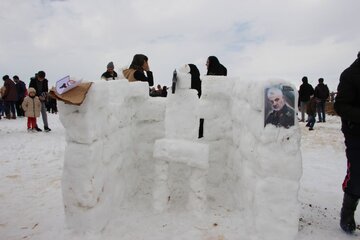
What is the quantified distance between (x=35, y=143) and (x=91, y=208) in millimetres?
5255

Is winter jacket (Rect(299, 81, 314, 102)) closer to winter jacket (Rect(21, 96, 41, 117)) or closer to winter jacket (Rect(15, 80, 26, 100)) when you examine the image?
winter jacket (Rect(21, 96, 41, 117))

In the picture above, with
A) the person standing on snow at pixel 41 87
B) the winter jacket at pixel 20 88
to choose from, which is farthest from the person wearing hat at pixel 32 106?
the winter jacket at pixel 20 88

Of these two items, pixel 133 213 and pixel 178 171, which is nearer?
pixel 133 213

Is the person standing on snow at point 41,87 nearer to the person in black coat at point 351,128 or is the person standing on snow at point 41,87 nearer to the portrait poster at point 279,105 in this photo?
the portrait poster at point 279,105

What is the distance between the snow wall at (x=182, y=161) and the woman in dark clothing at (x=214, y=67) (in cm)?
100

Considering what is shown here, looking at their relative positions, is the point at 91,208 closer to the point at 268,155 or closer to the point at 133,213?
the point at 133,213

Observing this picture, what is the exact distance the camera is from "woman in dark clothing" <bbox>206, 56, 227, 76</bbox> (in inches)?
195

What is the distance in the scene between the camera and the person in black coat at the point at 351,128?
3.17 meters

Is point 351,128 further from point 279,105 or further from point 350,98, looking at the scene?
point 279,105

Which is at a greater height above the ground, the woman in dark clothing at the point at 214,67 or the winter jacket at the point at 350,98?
the woman in dark clothing at the point at 214,67

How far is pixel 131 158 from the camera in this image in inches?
161

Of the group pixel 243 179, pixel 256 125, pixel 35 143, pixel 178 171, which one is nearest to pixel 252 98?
pixel 256 125

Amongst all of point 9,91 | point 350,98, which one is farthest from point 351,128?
point 9,91

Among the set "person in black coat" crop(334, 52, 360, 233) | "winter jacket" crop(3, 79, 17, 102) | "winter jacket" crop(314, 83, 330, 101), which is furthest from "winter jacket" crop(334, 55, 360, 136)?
"winter jacket" crop(3, 79, 17, 102)
